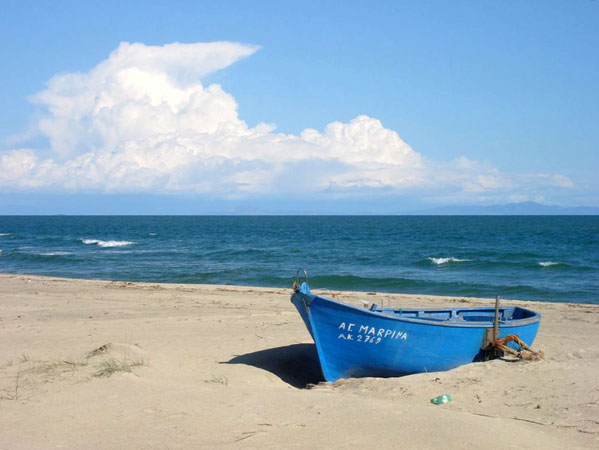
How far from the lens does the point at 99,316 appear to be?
1429cm

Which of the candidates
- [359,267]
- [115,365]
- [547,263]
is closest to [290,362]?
[115,365]

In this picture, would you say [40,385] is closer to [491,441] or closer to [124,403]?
[124,403]

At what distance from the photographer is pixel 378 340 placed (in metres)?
8.77

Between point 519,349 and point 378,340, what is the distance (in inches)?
113

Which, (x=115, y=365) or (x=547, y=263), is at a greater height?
(x=547, y=263)

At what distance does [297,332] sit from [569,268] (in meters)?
22.4

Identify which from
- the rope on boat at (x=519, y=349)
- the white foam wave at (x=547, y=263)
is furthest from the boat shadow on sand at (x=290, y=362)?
the white foam wave at (x=547, y=263)

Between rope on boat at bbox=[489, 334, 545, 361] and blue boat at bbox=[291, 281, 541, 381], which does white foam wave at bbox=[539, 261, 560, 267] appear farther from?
blue boat at bbox=[291, 281, 541, 381]

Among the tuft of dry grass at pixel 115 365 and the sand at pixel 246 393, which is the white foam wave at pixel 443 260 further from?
the tuft of dry grass at pixel 115 365

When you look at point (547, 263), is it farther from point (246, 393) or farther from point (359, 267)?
point (246, 393)

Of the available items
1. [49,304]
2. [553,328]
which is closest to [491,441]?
[553,328]

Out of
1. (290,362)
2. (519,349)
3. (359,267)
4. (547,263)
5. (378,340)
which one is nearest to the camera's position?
(378,340)

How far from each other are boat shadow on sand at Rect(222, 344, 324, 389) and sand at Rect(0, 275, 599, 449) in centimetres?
4

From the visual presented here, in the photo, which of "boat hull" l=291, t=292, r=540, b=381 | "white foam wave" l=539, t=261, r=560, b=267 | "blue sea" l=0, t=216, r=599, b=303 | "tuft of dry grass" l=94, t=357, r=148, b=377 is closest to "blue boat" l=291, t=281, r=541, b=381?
"boat hull" l=291, t=292, r=540, b=381
